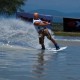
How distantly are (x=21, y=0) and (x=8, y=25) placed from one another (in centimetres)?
4693

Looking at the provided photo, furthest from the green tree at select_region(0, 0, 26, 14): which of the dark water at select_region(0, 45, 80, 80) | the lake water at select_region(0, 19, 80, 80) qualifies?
the dark water at select_region(0, 45, 80, 80)

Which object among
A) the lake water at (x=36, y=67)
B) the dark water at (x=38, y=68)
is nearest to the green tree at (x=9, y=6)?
the lake water at (x=36, y=67)

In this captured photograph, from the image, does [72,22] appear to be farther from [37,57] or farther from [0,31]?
[37,57]

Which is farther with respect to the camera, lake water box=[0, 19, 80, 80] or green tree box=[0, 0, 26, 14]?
green tree box=[0, 0, 26, 14]

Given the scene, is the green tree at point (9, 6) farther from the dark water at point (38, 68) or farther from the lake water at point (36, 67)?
the dark water at point (38, 68)

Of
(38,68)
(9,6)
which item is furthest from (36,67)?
(9,6)

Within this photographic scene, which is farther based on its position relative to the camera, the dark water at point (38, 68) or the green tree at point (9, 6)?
the green tree at point (9, 6)

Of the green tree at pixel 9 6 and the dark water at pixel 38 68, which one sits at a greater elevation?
the dark water at pixel 38 68

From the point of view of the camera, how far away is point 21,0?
68.4 meters

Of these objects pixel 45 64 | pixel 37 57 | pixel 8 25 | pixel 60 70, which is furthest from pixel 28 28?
pixel 60 70

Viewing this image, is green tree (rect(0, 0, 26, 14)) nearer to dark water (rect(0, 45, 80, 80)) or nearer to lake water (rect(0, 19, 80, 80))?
lake water (rect(0, 19, 80, 80))

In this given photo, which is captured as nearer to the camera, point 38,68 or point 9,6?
point 38,68

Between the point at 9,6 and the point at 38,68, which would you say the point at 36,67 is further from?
the point at 9,6

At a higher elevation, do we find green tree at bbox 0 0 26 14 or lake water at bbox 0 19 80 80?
lake water at bbox 0 19 80 80
